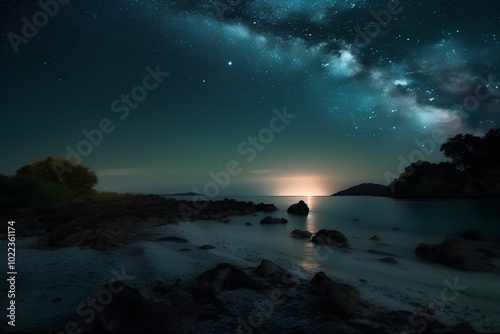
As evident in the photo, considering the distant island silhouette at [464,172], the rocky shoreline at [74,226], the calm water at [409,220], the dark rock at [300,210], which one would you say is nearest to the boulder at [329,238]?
the calm water at [409,220]

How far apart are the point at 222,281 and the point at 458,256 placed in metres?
7.77

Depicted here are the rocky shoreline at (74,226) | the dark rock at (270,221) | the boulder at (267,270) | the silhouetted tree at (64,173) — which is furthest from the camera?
the silhouetted tree at (64,173)

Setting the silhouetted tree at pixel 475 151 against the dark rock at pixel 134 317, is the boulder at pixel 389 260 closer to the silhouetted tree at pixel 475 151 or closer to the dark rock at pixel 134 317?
the dark rock at pixel 134 317

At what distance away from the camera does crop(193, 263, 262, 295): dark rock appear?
4.39 m

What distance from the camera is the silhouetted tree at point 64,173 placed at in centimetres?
2523

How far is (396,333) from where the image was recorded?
3.39m

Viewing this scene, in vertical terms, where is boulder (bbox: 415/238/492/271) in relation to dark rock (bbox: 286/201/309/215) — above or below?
below

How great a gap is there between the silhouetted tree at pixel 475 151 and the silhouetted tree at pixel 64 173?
3542 inches

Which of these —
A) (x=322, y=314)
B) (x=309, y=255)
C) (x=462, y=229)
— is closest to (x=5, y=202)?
(x=309, y=255)

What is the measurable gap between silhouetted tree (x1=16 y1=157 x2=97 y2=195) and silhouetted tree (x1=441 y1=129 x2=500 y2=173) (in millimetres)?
89960

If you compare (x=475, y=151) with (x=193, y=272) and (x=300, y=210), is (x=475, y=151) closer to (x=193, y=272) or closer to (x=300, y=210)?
(x=300, y=210)

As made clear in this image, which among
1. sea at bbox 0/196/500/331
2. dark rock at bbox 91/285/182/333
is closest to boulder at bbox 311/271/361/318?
sea at bbox 0/196/500/331

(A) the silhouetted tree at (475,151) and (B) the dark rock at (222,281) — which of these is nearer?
(B) the dark rock at (222,281)

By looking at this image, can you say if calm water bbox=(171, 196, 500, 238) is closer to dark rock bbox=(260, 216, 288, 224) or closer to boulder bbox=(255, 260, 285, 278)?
dark rock bbox=(260, 216, 288, 224)
